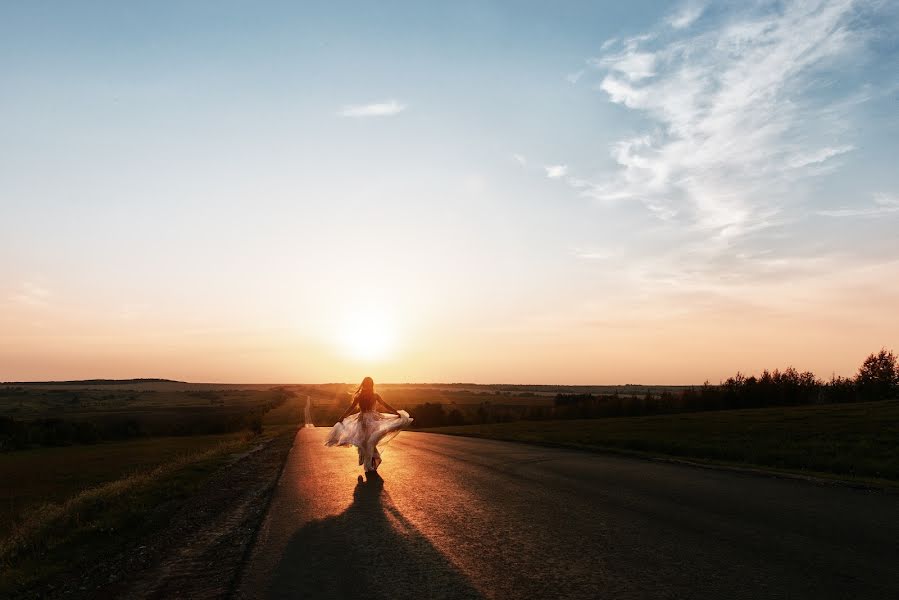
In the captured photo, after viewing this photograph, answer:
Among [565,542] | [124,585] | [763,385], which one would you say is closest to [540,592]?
[565,542]

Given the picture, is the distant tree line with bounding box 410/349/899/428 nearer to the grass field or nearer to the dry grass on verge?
the grass field

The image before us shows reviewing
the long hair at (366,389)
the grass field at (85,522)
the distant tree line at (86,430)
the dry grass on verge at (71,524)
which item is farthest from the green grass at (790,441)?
the distant tree line at (86,430)

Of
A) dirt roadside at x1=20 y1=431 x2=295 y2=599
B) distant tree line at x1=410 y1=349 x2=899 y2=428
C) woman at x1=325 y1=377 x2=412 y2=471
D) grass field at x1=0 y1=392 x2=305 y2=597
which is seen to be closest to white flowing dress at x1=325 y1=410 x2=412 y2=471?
woman at x1=325 y1=377 x2=412 y2=471

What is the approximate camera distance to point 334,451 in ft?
88.2

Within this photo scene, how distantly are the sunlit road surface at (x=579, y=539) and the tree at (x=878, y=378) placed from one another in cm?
3926

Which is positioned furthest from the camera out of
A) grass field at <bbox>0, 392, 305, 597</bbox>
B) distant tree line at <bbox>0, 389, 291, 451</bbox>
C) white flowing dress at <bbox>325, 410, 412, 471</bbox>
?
distant tree line at <bbox>0, 389, 291, 451</bbox>

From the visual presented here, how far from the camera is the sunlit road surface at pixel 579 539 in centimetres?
632

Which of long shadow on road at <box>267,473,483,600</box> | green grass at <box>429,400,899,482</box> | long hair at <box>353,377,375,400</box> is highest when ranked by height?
long hair at <box>353,377,375,400</box>

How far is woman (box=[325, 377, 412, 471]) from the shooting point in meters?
17.4

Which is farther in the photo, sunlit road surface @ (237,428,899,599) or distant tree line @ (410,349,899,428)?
distant tree line @ (410,349,899,428)

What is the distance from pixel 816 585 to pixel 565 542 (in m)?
2.94

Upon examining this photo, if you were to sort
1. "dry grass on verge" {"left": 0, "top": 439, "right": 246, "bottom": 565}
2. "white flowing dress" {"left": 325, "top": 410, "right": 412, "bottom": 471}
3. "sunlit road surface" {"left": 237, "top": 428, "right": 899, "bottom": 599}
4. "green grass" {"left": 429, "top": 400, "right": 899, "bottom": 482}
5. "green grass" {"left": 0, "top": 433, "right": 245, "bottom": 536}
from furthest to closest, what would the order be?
"green grass" {"left": 0, "top": 433, "right": 245, "bottom": 536}, "white flowing dress" {"left": 325, "top": 410, "right": 412, "bottom": 471}, "green grass" {"left": 429, "top": 400, "right": 899, "bottom": 482}, "dry grass on verge" {"left": 0, "top": 439, "right": 246, "bottom": 565}, "sunlit road surface" {"left": 237, "top": 428, "right": 899, "bottom": 599}

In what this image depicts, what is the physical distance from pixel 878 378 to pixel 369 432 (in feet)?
157

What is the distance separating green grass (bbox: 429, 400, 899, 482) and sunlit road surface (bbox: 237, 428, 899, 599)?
351 centimetres
